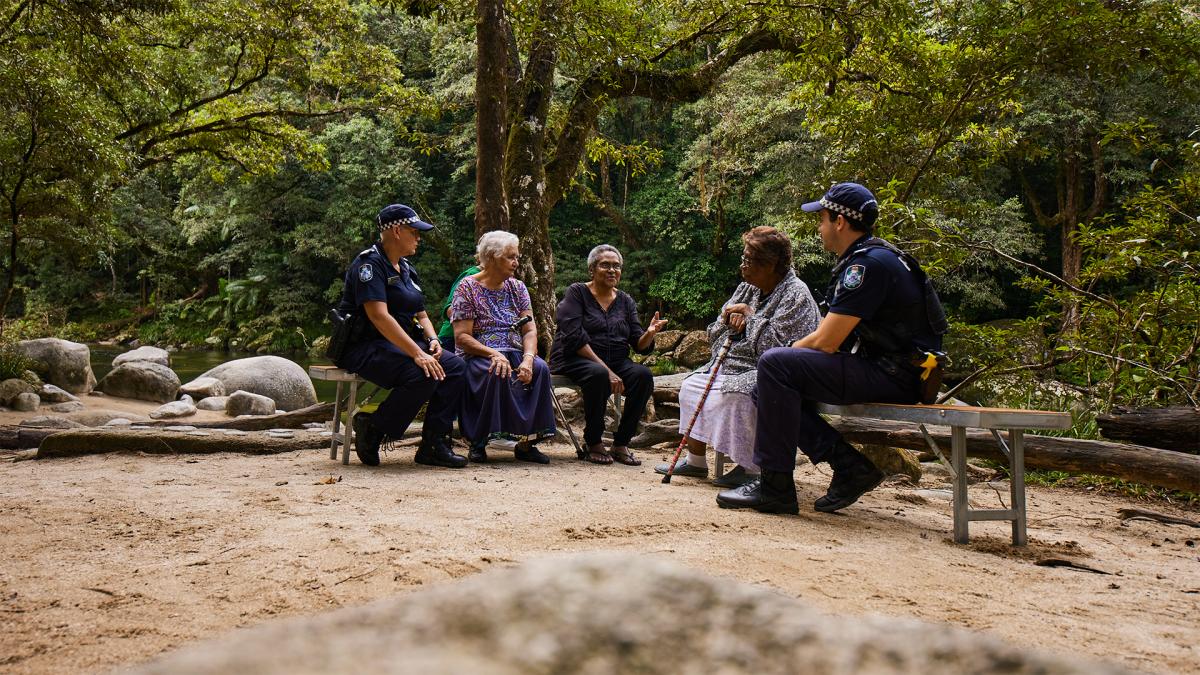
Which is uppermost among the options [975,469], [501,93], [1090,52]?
[1090,52]

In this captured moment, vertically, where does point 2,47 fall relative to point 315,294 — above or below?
above

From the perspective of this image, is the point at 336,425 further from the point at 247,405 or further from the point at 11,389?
the point at 11,389

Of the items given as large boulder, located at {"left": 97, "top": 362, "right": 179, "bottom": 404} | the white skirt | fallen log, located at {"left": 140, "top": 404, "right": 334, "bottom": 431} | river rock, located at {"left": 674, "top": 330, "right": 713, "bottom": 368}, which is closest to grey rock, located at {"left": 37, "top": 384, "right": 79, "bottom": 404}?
large boulder, located at {"left": 97, "top": 362, "right": 179, "bottom": 404}

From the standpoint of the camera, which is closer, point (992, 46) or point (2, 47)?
point (992, 46)

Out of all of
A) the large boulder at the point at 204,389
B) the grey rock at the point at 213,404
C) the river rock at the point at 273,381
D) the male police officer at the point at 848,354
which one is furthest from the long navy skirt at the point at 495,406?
the large boulder at the point at 204,389

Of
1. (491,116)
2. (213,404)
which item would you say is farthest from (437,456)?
(213,404)

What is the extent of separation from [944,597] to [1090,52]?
630cm

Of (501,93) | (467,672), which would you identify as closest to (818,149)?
(501,93)

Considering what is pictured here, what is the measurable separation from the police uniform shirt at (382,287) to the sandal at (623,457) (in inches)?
67.1

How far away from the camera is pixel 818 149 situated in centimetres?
1867

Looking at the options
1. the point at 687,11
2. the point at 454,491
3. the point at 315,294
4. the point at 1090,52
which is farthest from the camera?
the point at 315,294

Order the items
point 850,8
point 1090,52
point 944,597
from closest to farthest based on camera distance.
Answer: point 944,597, point 1090,52, point 850,8

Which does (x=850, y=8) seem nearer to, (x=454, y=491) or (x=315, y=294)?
(x=454, y=491)

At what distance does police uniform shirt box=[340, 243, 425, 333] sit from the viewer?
528 cm
